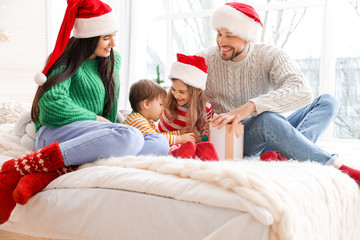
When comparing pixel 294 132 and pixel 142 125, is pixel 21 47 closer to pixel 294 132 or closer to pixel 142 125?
pixel 142 125

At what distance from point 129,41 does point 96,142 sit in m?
3.01

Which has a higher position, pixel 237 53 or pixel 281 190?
pixel 237 53

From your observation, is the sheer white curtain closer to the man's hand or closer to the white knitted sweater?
the white knitted sweater

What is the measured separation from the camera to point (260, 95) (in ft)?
5.65

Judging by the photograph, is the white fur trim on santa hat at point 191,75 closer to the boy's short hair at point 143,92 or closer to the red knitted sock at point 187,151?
the boy's short hair at point 143,92

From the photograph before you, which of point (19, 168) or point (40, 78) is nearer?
point (19, 168)

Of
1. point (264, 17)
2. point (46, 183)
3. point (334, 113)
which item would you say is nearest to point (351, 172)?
point (334, 113)

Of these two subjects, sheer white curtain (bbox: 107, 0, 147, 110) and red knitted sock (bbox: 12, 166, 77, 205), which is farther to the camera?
sheer white curtain (bbox: 107, 0, 147, 110)

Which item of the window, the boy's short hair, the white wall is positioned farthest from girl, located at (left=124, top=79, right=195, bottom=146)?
the window

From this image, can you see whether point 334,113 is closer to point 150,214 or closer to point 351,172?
point 351,172

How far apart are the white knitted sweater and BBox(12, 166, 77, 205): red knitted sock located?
981 millimetres

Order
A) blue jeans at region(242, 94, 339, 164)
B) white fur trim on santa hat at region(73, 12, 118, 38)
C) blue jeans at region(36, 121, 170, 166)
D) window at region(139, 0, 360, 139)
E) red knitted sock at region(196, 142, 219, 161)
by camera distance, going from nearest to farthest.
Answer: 1. blue jeans at region(36, 121, 170, 166)
2. red knitted sock at region(196, 142, 219, 161)
3. blue jeans at region(242, 94, 339, 164)
4. white fur trim on santa hat at region(73, 12, 118, 38)
5. window at region(139, 0, 360, 139)

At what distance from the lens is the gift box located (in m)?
1.50

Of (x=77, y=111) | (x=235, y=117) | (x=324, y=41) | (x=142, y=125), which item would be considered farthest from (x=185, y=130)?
(x=324, y=41)
